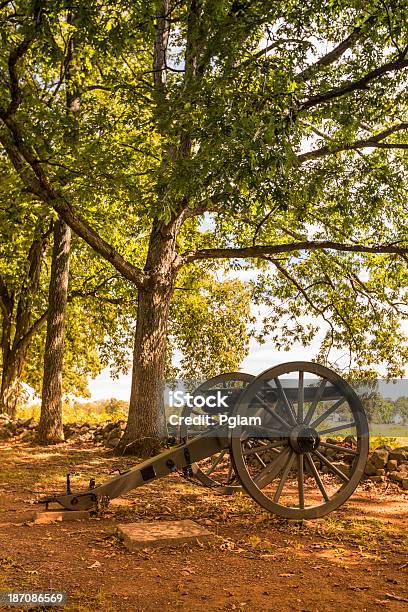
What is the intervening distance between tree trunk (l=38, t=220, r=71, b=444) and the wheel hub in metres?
9.40

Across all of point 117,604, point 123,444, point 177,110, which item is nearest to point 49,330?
point 123,444

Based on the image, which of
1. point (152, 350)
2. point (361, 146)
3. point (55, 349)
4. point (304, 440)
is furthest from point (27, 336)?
point (304, 440)

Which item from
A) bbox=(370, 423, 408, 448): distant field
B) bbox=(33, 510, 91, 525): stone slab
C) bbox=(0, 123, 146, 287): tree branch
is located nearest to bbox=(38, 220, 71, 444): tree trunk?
bbox=(0, 123, 146, 287): tree branch

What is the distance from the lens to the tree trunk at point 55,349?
14851 mm

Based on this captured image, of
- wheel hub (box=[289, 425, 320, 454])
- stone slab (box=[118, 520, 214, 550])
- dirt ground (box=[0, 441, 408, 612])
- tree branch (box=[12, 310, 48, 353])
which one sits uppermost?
tree branch (box=[12, 310, 48, 353])

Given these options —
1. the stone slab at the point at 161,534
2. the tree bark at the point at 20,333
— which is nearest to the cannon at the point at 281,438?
the stone slab at the point at 161,534

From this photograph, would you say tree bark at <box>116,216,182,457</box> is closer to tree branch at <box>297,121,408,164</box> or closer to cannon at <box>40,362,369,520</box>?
tree branch at <box>297,121,408,164</box>

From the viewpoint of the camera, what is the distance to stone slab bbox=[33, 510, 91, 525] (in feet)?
21.5

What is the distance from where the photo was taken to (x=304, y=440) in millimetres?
6555

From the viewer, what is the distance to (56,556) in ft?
17.6

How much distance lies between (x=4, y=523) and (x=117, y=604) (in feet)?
9.54

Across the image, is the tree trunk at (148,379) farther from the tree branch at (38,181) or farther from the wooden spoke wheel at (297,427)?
the wooden spoke wheel at (297,427)

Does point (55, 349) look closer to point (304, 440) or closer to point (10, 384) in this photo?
point (10, 384)

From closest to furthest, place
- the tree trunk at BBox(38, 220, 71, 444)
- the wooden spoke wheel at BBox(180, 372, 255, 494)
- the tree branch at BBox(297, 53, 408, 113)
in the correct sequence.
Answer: the wooden spoke wheel at BBox(180, 372, 255, 494)
the tree branch at BBox(297, 53, 408, 113)
the tree trunk at BBox(38, 220, 71, 444)
